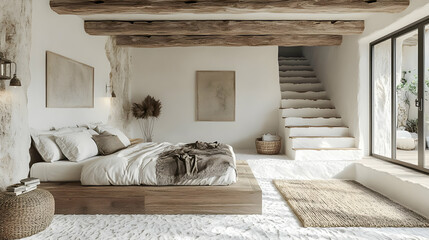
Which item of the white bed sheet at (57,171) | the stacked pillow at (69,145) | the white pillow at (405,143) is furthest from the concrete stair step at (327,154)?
the white bed sheet at (57,171)

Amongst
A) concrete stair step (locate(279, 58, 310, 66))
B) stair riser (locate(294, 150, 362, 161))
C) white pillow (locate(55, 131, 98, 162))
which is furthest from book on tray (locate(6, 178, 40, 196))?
concrete stair step (locate(279, 58, 310, 66))

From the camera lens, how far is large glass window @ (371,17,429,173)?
3750mm

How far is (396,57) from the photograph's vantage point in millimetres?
4434

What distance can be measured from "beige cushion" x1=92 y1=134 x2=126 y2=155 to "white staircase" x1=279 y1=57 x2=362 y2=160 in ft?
9.53

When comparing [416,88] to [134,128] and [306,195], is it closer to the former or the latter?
[306,195]

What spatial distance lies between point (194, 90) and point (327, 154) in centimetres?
311

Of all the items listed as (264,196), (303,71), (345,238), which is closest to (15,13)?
(264,196)

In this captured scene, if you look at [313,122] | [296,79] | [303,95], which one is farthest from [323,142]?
[296,79]

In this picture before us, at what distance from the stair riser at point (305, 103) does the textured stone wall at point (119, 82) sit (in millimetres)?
3379

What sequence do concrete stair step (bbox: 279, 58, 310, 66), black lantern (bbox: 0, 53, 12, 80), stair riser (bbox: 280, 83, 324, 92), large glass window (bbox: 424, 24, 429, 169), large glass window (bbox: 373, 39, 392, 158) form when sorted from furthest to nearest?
1. concrete stair step (bbox: 279, 58, 310, 66)
2. stair riser (bbox: 280, 83, 324, 92)
3. large glass window (bbox: 373, 39, 392, 158)
4. large glass window (bbox: 424, 24, 429, 169)
5. black lantern (bbox: 0, 53, 12, 80)

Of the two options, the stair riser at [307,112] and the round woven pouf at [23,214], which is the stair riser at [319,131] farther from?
the round woven pouf at [23,214]

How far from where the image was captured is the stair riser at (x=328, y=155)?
495 cm

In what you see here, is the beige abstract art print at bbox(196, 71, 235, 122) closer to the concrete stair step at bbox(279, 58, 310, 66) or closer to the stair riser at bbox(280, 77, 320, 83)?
the stair riser at bbox(280, 77, 320, 83)

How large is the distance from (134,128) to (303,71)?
436 cm
